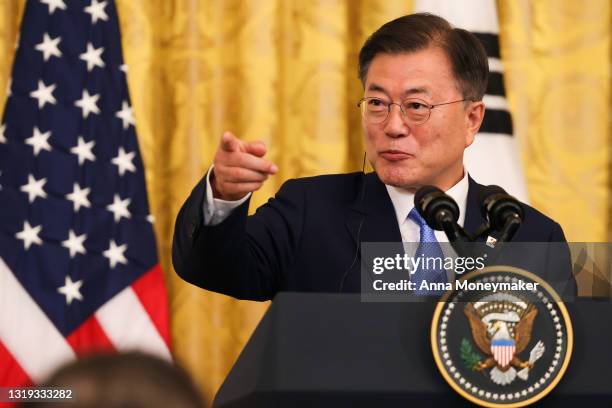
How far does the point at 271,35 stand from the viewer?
3.48m

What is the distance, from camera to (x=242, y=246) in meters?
1.93

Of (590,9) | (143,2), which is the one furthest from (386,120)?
(590,9)

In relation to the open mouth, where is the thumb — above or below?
above

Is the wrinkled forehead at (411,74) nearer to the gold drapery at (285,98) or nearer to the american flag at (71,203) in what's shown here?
the gold drapery at (285,98)

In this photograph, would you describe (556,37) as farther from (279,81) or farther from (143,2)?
(143,2)

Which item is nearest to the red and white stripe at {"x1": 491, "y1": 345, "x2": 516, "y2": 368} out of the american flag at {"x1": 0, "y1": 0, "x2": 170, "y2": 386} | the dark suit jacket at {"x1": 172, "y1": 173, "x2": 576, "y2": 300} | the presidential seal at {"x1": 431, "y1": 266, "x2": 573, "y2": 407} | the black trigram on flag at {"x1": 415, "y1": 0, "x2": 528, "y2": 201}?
the presidential seal at {"x1": 431, "y1": 266, "x2": 573, "y2": 407}

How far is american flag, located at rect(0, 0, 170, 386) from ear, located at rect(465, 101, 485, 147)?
134 cm

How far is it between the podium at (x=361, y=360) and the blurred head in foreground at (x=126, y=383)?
0.55 meters

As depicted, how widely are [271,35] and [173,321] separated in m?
1.12

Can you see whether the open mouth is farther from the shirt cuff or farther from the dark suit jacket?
the shirt cuff

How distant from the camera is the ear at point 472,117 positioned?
2443mm

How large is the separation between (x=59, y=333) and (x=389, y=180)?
152cm

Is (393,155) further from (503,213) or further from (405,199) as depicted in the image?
(503,213)

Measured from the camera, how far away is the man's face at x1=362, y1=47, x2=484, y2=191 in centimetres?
229
